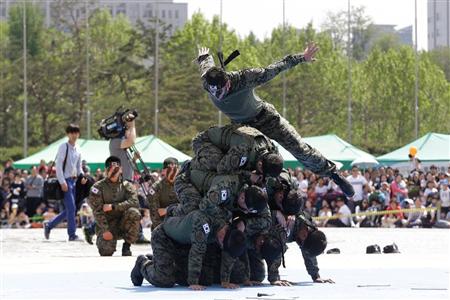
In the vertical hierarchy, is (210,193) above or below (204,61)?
below

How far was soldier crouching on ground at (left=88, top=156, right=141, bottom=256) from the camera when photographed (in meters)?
16.9

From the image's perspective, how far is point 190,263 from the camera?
10984 millimetres

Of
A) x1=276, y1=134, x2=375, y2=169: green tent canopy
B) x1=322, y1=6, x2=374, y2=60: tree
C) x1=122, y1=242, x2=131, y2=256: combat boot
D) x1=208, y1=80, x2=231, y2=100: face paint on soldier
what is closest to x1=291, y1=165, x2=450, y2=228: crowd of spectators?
x1=276, y1=134, x2=375, y2=169: green tent canopy

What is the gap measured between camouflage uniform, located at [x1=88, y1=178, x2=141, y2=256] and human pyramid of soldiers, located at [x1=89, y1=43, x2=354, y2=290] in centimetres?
527

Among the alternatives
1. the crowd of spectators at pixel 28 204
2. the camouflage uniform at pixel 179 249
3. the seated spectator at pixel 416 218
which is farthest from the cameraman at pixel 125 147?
the seated spectator at pixel 416 218

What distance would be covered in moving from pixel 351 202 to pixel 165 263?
66.5 ft

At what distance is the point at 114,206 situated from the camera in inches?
667

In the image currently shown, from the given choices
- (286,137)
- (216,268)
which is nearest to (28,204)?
(286,137)

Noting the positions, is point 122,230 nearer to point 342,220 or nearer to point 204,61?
point 204,61

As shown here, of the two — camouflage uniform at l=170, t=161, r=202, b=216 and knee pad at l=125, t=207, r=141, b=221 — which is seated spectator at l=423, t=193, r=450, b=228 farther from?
camouflage uniform at l=170, t=161, r=202, b=216

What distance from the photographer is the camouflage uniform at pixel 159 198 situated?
1738 centimetres

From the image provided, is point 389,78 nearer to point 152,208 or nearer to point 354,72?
point 354,72

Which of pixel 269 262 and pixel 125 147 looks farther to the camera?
pixel 125 147

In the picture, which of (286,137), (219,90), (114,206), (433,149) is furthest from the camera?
(433,149)
